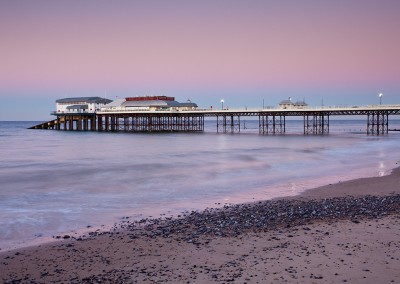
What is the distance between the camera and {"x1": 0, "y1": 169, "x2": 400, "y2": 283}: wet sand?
7418 millimetres

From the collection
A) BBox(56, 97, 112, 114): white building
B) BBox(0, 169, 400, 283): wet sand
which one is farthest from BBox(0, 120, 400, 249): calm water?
BBox(56, 97, 112, 114): white building

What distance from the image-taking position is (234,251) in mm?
8656

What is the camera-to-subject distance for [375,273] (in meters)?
7.29

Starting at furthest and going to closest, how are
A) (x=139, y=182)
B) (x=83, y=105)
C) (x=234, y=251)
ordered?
(x=83, y=105) → (x=139, y=182) → (x=234, y=251)

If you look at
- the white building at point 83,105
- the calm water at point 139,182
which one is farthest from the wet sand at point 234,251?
the white building at point 83,105

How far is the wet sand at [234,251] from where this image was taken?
742 cm

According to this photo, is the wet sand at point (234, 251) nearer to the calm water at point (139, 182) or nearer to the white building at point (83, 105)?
the calm water at point (139, 182)

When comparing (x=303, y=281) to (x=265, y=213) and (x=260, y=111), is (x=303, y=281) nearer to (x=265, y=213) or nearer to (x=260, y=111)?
(x=265, y=213)

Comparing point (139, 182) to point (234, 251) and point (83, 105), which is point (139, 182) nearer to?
point (234, 251)

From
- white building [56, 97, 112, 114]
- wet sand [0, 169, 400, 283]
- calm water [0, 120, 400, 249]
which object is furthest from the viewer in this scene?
white building [56, 97, 112, 114]

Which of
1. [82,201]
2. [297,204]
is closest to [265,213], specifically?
[297,204]

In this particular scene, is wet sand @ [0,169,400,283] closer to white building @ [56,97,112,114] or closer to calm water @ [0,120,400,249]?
calm water @ [0,120,400,249]

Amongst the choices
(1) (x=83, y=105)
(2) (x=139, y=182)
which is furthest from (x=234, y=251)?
(1) (x=83, y=105)

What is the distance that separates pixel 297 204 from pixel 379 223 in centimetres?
333
